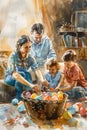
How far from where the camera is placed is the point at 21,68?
1.71 metres

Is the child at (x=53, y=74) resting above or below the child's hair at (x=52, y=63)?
below

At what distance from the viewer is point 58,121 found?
1.68 metres

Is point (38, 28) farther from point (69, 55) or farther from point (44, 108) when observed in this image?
point (44, 108)

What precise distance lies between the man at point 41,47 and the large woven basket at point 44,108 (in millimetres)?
186

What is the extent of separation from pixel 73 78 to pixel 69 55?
0.14 m

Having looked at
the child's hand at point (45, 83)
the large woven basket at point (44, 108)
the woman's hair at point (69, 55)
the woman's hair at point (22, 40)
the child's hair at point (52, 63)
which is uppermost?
the woman's hair at point (22, 40)

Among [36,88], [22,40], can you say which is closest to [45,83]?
[36,88]

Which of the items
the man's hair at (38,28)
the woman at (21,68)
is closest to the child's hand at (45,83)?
the woman at (21,68)

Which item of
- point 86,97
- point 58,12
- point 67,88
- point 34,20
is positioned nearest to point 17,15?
point 34,20

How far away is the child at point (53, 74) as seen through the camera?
1707 millimetres

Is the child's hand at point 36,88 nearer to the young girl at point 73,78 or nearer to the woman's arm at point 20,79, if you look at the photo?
the woman's arm at point 20,79

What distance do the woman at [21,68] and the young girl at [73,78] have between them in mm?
155

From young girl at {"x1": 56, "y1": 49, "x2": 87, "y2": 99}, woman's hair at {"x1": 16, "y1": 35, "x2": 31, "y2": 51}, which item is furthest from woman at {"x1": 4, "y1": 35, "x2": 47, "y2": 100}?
young girl at {"x1": 56, "y1": 49, "x2": 87, "y2": 99}

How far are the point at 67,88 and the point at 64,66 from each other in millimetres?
131
